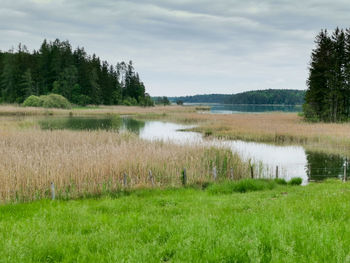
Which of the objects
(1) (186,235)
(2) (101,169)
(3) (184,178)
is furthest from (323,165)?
(1) (186,235)

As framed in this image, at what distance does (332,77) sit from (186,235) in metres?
50.4

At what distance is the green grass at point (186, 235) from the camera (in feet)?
16.2

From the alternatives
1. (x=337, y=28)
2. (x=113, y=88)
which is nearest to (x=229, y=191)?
(x=337, y=28)

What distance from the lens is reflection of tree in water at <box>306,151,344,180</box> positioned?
18922 mm

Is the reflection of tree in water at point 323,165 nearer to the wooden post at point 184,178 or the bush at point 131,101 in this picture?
the wooden post at point 184,178

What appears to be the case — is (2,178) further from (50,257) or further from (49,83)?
(49,83)

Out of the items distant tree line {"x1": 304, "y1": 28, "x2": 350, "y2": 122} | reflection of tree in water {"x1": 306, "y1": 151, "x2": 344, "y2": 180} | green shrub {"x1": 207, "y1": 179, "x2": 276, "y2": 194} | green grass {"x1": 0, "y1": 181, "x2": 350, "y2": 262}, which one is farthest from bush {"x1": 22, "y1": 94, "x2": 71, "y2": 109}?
green grass {"x1": 0, "y1": 181, "x2": 350, "y2": 262}

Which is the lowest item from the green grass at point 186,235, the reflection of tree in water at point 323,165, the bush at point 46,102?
the reflection of tree in water at point 323,165

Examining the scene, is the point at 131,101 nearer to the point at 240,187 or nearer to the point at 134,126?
the point at 134,126

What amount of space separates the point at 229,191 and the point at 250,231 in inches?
271

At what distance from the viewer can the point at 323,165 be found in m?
21.8

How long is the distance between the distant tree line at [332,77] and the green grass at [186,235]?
150 ft

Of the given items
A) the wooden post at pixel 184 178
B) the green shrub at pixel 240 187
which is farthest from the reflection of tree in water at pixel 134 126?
the green shrub at pixel 240 187

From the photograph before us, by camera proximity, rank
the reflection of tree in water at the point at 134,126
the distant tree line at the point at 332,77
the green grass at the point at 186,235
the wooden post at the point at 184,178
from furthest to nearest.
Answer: the distant tree line at the point at 332,77 → the reflection of tree in water at the point at 134,126 → the wooden post at the point at 184,178 → the green grass at the point at 186,235
